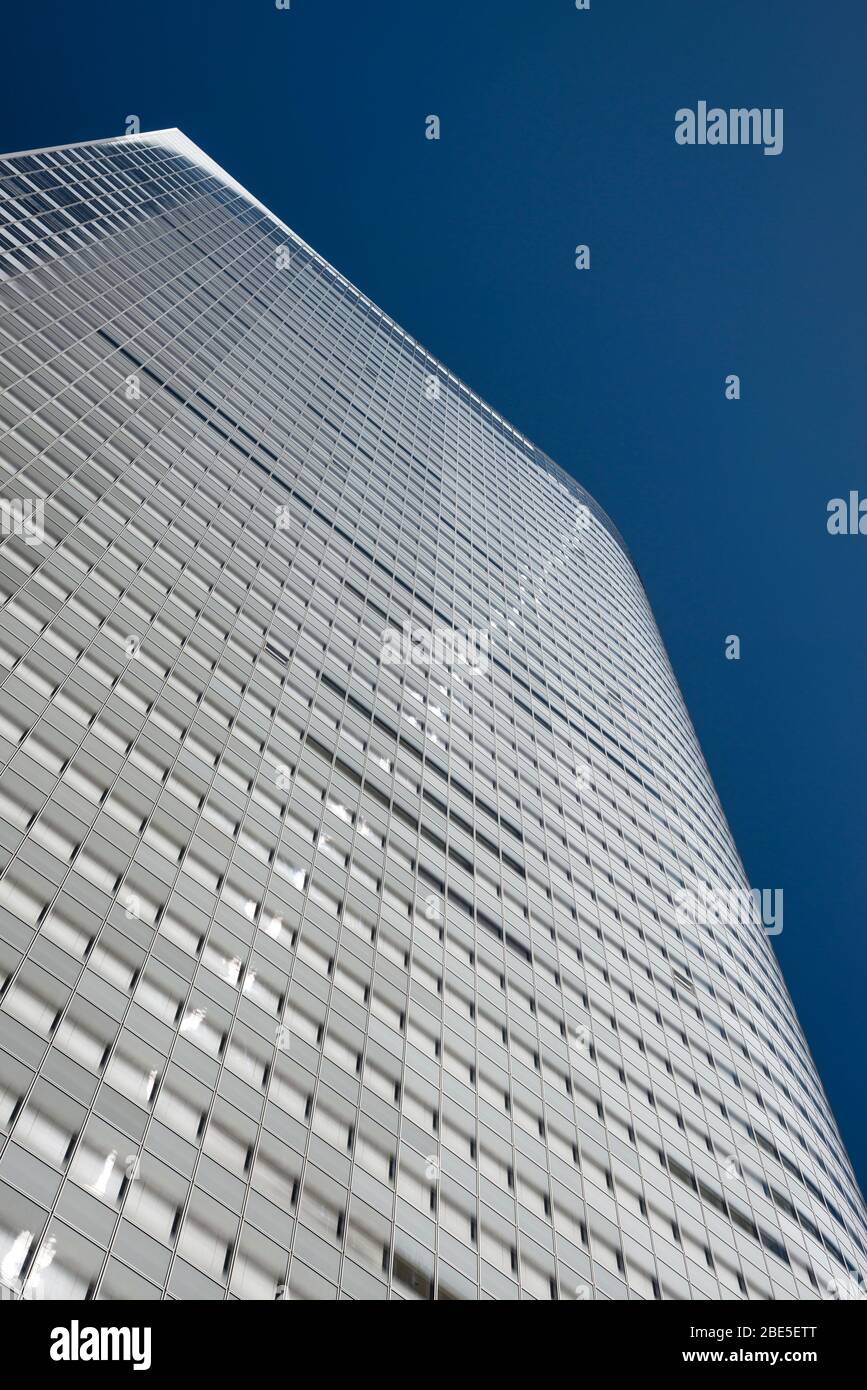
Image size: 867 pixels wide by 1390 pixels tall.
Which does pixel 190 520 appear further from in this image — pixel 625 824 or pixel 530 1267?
pixel 530 1267

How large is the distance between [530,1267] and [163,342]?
53.1m

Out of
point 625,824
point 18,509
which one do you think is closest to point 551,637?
point 625,824

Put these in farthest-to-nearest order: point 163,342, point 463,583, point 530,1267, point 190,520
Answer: point 463,583 < point 163,342 < point 190,520 < point 530,1267

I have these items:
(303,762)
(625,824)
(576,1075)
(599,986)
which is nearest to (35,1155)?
(303,762)

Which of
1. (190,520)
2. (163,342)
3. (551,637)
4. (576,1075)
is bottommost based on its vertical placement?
(576,1075)

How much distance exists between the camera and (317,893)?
33719 millimetres

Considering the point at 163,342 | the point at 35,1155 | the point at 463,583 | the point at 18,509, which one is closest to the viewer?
the point at 35,1155

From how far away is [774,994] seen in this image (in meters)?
62.2

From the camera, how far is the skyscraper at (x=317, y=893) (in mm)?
23219

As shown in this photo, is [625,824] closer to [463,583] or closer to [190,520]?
[463,583]

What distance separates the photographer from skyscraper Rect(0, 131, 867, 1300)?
23219 millimetres

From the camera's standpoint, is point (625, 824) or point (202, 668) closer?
point (202, 668)
